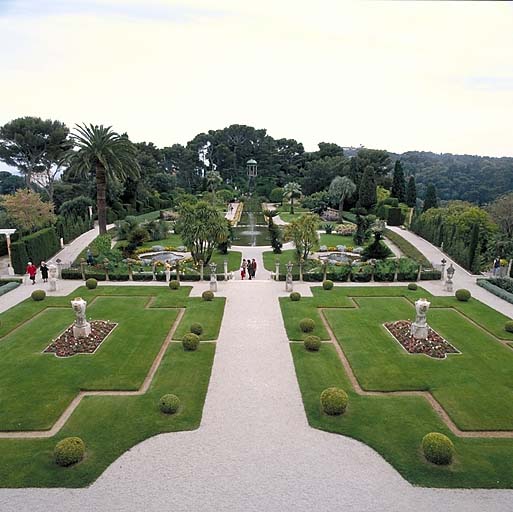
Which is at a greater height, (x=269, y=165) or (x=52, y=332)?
(x=269, y=165)

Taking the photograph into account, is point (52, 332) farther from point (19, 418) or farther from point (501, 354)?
point (501, 354)

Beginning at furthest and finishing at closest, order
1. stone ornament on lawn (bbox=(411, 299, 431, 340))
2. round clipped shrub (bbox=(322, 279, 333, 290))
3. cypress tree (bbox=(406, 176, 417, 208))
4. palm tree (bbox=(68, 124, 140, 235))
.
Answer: cypress tree (bbox=(406, 176, 417, 208)) → palm tree (bbox=(68, 124, 140, 235)) → round clipped shrub (bbox=(322, 279, 333, 290)) → stone ornament on lawn (bbox=(411, 299, 431, 340))

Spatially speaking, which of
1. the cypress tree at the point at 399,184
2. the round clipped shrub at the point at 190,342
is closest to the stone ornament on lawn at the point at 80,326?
the round clipped shrub at the point at 190,342

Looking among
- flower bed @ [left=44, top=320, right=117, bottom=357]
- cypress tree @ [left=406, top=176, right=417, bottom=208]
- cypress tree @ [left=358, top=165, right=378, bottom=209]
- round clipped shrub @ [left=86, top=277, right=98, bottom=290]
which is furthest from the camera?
cypress tree @ [left=358, top=165, right=378, bottom=209]

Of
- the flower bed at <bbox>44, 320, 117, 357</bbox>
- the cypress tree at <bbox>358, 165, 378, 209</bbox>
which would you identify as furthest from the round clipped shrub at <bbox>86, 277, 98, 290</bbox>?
the cypress tree at <bbox>358, 165, 378, 209</bbox>

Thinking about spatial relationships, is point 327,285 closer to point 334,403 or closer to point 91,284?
point 334,403

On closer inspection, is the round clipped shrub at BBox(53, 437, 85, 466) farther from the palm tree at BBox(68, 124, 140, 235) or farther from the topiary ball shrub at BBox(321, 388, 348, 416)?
the palm tree at BBox(68, 124, 140, 235)

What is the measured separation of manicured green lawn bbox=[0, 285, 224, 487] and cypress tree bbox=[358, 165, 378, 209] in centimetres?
4160

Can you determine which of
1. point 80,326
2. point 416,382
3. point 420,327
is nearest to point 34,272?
point 80,326

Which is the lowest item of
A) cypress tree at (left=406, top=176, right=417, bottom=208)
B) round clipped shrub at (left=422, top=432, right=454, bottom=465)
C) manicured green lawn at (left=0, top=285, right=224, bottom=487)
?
manicured green lawn at (left=0, top=285, right=224, bottom=487)

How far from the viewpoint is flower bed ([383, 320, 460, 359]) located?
736 inches

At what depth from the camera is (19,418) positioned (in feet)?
45.2

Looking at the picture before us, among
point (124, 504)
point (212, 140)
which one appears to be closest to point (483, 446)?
point (124, 504)

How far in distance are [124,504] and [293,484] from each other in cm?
405
